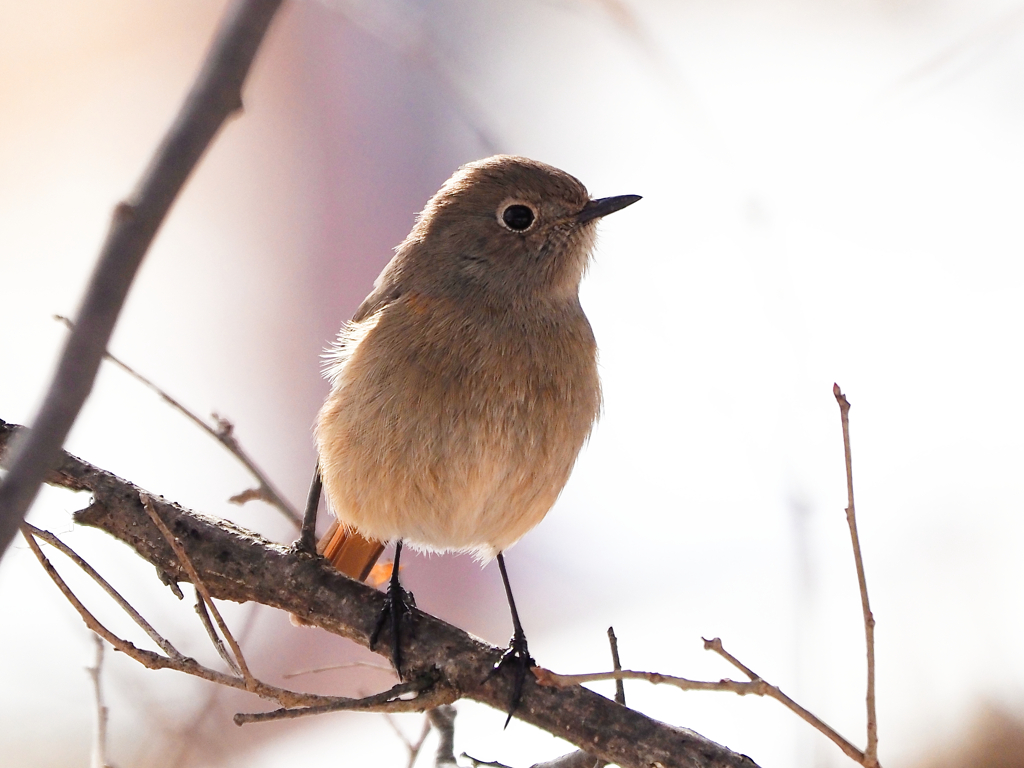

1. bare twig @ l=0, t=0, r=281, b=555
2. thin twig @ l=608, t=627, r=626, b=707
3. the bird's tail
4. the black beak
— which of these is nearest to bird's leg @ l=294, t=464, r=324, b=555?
the bird's tail

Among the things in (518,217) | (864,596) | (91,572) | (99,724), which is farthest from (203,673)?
(518,217)

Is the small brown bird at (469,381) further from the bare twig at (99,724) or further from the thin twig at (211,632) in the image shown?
the bare twig at (99,724)

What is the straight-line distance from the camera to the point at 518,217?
9.70 ft

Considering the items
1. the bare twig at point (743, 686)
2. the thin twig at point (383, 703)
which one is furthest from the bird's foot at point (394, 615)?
the bare twig at point (743, 686)

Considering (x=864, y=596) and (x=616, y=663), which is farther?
(x=616, y=663)

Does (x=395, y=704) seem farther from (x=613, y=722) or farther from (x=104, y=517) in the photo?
(x=104, y=517)

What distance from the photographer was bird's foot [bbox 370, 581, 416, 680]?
234 centimetres

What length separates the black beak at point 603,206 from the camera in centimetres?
288

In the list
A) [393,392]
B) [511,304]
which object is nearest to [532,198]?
[511,304]

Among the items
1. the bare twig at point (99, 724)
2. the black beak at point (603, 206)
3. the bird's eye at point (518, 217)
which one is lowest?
the bare twig at point (99, 724)

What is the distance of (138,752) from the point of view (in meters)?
3.49

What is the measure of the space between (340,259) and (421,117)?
0.98 m

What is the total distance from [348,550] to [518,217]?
1.16m

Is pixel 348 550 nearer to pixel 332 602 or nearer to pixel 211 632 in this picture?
pixel 332 602
